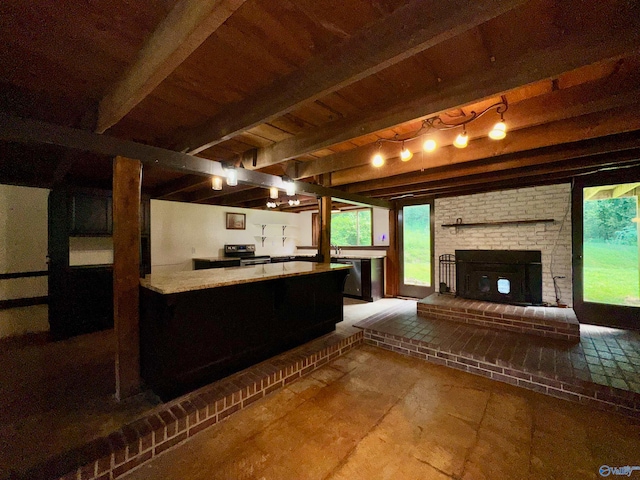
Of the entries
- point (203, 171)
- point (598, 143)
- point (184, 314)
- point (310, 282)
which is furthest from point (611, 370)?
point (203, 171)

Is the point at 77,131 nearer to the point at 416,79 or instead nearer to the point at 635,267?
the point at 416,79

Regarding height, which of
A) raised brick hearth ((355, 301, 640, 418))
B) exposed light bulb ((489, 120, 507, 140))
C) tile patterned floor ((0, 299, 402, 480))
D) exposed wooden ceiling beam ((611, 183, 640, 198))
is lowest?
raised brick hearth ((355, 301, 640, 418))

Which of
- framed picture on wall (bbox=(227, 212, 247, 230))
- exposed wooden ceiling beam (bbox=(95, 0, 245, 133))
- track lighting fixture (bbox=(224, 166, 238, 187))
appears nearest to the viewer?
exposed wooden ceiling beam (bbox=(95, 0, 245, 133))

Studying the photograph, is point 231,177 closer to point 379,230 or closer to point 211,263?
point 211,263

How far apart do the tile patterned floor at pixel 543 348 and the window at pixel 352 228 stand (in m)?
2.64

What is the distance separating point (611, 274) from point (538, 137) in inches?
111

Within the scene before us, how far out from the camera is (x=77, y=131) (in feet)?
6.07

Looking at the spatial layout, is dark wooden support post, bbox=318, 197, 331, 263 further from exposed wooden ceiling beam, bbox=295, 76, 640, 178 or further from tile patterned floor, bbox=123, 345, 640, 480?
tile patterned floor, bbox=123, 345, 640, 480

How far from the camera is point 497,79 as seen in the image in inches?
60.6

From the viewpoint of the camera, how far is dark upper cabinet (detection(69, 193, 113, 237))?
11.2 feet

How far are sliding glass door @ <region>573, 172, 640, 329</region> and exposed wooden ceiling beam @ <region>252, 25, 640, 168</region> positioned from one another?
11.5ft

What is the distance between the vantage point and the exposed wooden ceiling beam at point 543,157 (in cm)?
254

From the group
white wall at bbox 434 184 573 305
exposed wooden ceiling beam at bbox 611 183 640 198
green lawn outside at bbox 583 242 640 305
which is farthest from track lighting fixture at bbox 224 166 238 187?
exposed wooden ceiling beam at bbox 611 183 640 198

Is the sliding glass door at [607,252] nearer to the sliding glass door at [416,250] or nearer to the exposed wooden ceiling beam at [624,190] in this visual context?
the exposed wooden ceiling beam at [624,190]
